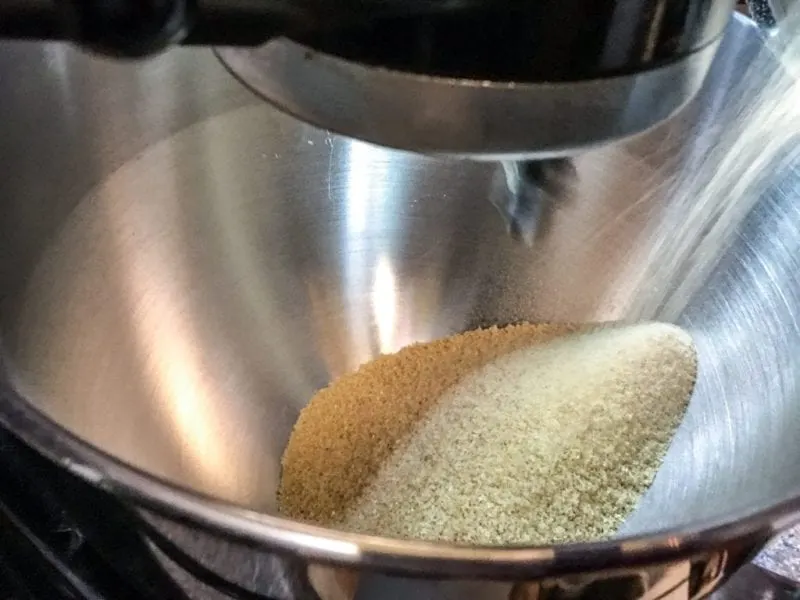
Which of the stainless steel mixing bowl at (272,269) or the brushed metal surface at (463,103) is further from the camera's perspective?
the stainless steel mixing bowl at (272,269)

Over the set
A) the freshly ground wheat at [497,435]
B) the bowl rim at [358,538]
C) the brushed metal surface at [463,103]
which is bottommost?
the freshly ground wheat at [497,435]

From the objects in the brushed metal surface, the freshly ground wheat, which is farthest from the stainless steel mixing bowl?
the brushed metal surface

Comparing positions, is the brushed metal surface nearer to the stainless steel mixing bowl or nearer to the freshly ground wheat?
the stainless steel mixing bowl

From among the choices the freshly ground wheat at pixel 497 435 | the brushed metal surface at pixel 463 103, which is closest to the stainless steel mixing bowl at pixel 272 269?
the freshly ground wheat at pixel 497 435

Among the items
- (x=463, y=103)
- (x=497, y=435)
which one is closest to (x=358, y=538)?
(x=463, y=103)

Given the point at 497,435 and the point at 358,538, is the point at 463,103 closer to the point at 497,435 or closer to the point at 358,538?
the point at 358,538

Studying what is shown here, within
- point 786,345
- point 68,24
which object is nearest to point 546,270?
point 786,345

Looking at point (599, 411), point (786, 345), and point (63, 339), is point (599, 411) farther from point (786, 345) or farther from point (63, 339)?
point (63, 339)

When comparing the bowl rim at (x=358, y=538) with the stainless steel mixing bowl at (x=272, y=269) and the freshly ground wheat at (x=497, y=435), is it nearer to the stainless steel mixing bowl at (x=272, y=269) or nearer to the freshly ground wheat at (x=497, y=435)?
the stainless steel mixing bowl at (x=272, y=269)
